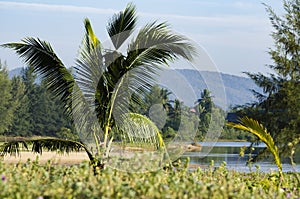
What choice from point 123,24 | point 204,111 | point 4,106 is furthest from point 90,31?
point 4,106

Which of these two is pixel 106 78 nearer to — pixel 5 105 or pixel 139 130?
pixel 139 130

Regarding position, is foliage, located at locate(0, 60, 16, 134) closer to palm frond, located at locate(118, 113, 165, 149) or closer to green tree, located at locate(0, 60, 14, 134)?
green tree, located at locate(0, 60, 14, 134)

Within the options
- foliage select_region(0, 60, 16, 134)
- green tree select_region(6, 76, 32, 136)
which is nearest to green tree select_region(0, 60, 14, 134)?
foliage select_region(0, 60, 16, 134)

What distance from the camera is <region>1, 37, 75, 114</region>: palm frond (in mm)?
11758

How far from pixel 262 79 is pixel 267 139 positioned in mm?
16143

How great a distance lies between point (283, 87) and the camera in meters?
25.2

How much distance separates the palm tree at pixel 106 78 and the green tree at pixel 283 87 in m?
13.5

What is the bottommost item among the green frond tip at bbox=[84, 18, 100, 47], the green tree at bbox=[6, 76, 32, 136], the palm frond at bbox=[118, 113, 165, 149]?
the palm frond at bbox=[118, 113, 165, 149]

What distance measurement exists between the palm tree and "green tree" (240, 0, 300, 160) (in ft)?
44.3

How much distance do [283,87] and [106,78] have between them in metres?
15.0

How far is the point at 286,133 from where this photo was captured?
79.2 ft

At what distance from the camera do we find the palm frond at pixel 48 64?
11.8m

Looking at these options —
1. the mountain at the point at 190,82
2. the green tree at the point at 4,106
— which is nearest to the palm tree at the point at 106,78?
the mountain at the point at 190,82

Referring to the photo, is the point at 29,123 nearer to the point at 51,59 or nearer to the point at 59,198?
the point at 51,59
